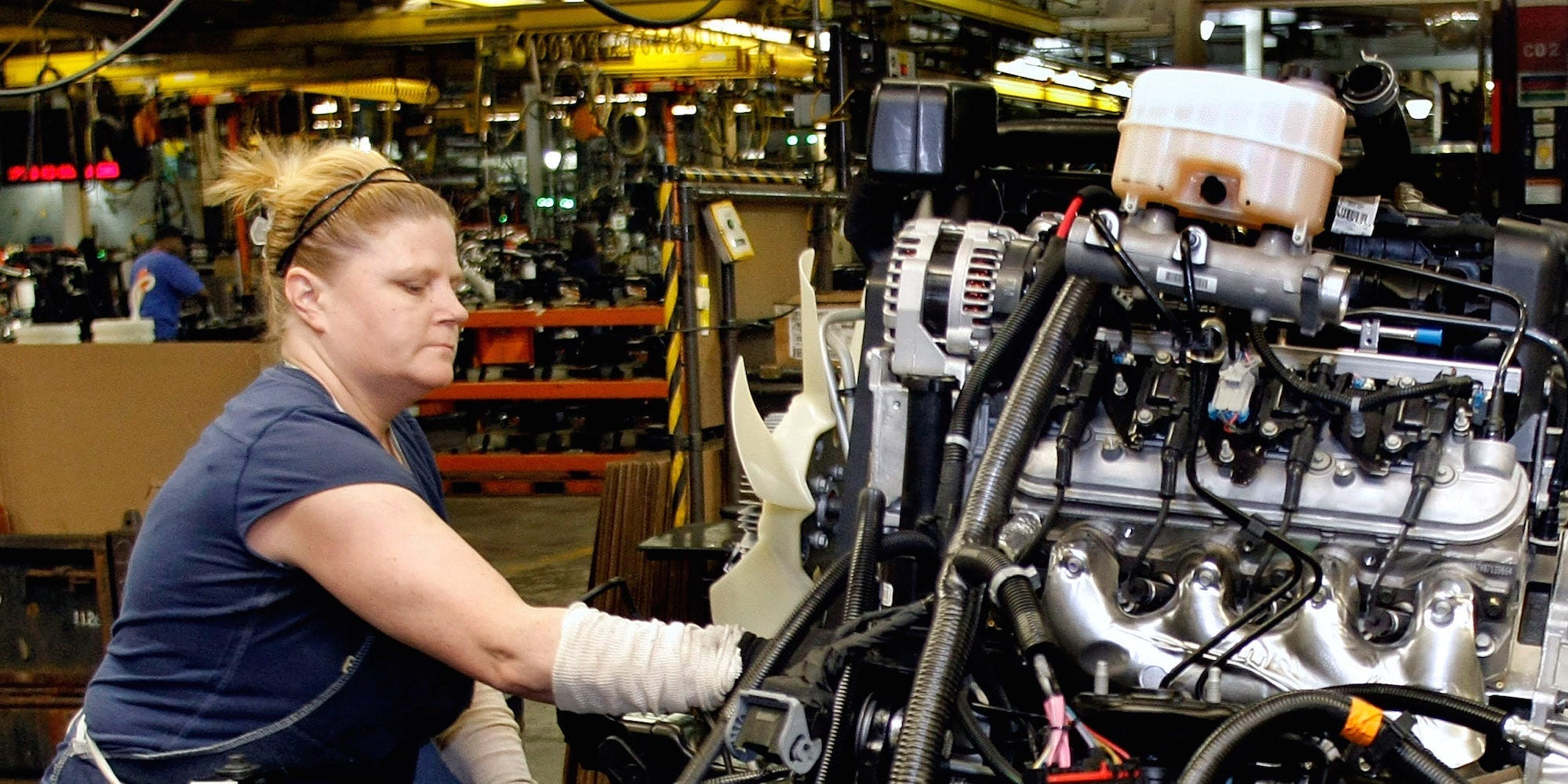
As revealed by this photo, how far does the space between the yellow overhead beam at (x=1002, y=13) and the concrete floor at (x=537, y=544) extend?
13.1 feet

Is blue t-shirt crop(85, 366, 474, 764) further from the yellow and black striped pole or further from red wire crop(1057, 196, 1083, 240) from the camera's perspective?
the yellow and black striped pole

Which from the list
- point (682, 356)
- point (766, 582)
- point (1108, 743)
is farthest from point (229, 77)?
point (1108, 743)

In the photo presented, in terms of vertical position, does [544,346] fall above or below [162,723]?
below

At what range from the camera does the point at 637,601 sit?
3.80 m

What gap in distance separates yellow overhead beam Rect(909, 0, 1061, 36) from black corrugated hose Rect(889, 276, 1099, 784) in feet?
24.8

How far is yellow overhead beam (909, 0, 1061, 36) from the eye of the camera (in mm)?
9586

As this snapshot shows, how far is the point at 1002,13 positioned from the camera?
1035 centimetres

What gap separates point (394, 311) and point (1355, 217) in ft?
4.73

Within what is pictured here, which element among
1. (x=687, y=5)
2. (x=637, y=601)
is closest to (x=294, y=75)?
(x=687, y=5)

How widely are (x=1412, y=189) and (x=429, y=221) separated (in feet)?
5.80

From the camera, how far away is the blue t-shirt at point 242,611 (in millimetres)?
1586

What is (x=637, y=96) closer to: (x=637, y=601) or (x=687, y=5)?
(x=687, y=5)

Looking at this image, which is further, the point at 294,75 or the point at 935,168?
the point at 294,75

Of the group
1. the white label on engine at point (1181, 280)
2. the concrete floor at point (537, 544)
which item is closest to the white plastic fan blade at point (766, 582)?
the white label on engine at point (1181, 280)
